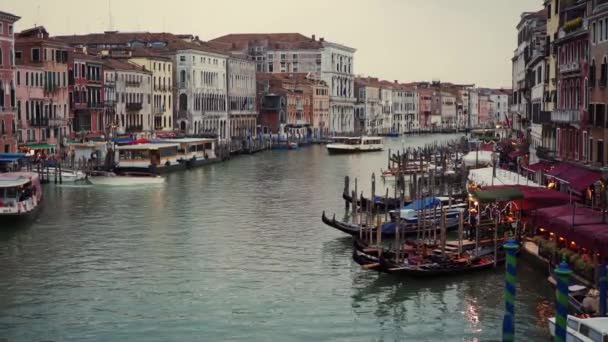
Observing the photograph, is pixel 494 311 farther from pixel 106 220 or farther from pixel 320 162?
pixel 320 162

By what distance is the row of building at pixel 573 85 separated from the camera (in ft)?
56.1

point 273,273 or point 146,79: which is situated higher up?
point 146,79

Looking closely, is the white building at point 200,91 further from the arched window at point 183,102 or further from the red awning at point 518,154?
the red awning at point 518,154

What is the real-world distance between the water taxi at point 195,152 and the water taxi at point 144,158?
170cm

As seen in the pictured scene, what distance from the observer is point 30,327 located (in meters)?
11.9

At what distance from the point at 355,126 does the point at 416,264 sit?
216 feet

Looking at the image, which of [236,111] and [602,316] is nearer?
[602,316]

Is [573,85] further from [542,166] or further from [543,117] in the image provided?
[543,117]

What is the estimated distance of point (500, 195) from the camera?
15914mm

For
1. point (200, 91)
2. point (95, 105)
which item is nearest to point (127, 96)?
point (95, 105)

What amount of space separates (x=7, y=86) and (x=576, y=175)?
1915 centimetres

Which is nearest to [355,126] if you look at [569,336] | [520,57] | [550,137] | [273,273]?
[520,57]

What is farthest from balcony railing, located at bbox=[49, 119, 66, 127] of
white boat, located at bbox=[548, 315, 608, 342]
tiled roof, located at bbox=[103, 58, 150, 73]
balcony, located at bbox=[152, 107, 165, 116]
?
white boat, located at bbox=[548, 315, 608, 342]

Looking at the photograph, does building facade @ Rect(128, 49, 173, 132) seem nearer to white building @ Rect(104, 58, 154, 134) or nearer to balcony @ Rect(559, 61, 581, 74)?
white building @ Rect(104, 58, 154, 134)
